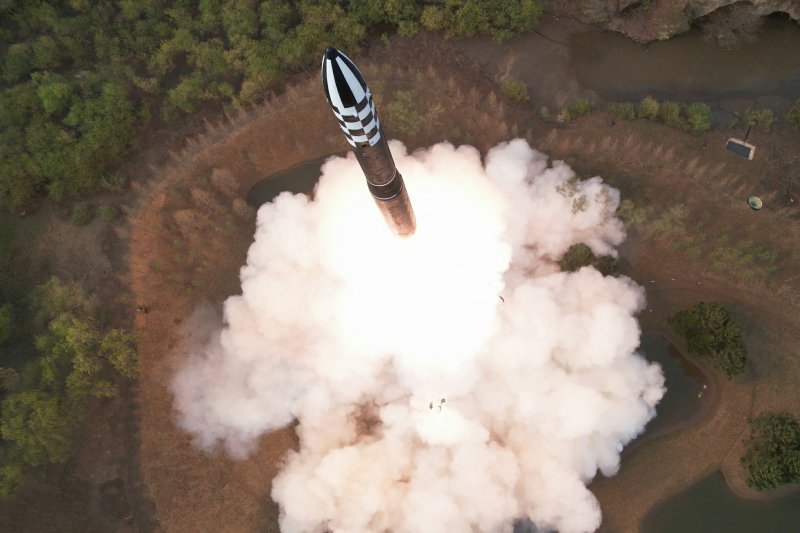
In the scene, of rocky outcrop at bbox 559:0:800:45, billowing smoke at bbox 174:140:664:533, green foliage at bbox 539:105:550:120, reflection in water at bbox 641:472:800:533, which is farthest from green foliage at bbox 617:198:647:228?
reflection in water at bbox 641:472:800:533

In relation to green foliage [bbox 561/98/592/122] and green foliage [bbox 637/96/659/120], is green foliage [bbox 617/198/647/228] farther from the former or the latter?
green foliage [bbox 561/98/592/122]

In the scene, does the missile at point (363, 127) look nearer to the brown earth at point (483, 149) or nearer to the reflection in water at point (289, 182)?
the reflection in water at point (289, 182)

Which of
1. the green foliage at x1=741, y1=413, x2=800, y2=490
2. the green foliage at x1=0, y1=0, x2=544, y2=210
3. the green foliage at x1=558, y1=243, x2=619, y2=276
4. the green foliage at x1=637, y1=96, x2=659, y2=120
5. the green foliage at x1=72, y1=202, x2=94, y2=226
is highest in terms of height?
the green foliage at x1=0, y1=0, x2=544, y2=210

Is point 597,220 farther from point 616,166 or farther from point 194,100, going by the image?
point 194,100

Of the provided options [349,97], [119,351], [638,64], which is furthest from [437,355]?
[638,64]

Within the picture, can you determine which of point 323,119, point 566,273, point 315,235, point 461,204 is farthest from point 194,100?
point 566,273

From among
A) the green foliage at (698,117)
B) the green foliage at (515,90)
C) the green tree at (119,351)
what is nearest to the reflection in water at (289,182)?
the green tree at (119,351)

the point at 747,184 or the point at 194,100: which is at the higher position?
the point at 194,100
